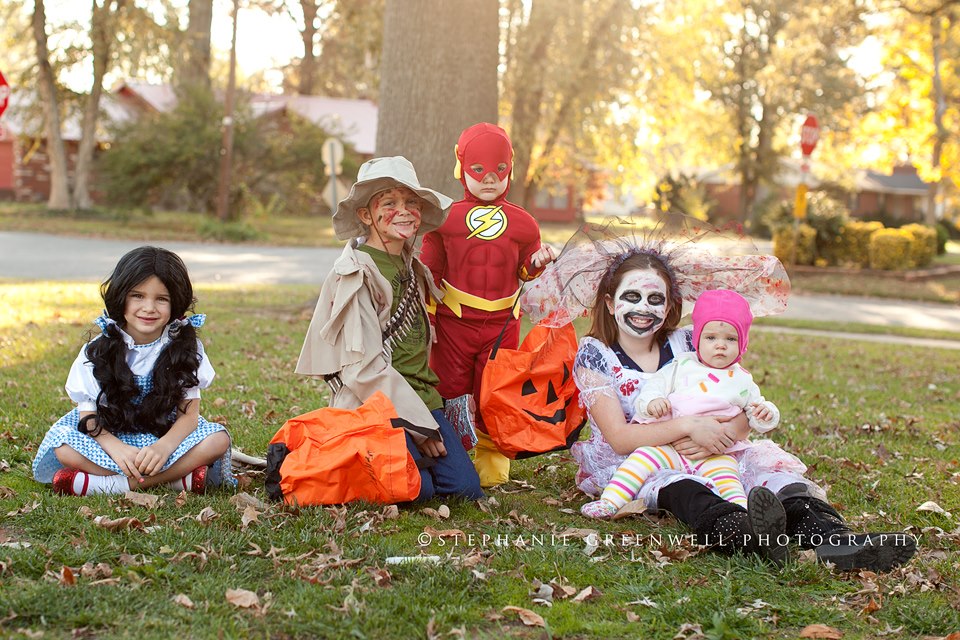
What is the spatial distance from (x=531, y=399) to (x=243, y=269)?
49.5 ft

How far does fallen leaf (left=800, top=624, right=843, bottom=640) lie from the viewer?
131 inches

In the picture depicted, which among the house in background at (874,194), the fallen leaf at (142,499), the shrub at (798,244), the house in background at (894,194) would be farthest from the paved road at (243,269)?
the house in background at (894,194)

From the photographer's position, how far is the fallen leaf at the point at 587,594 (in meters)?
3.57

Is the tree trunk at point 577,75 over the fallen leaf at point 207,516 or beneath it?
over

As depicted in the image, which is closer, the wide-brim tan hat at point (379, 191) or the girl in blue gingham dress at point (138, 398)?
the girl in blue gingham dress at point (138, 398)

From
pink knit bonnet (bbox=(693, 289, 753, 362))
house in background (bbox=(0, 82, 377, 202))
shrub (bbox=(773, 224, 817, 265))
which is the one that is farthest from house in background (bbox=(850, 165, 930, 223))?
pink knit bonnet (bbox=(693, 289, 753, 362))

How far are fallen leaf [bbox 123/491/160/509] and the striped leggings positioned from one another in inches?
80.5

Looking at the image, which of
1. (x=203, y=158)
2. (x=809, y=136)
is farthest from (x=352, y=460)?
(x=203, y=158)

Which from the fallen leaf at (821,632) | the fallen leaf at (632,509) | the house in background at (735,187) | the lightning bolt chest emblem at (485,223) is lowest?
the fallen leaf at (821,632)

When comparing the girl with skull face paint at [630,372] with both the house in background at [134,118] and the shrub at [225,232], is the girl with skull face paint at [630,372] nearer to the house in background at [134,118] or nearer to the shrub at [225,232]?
the shrub at [225,232]

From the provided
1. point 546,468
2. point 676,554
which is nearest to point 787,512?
point 676,554

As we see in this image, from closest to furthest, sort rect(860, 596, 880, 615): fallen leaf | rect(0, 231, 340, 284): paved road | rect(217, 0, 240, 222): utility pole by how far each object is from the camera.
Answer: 1. rect(860, 596, 880, 615): fallen leaf
2. rect(0, 231, 340, 284): paved road
3. rect(217, 0, 240, 222): utility pole

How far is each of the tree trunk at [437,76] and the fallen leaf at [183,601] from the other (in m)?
6.27

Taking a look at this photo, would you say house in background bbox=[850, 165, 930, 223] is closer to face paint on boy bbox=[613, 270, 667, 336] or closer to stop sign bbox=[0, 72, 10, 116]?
stop sign bbox=[0, 72, 10, 116]
